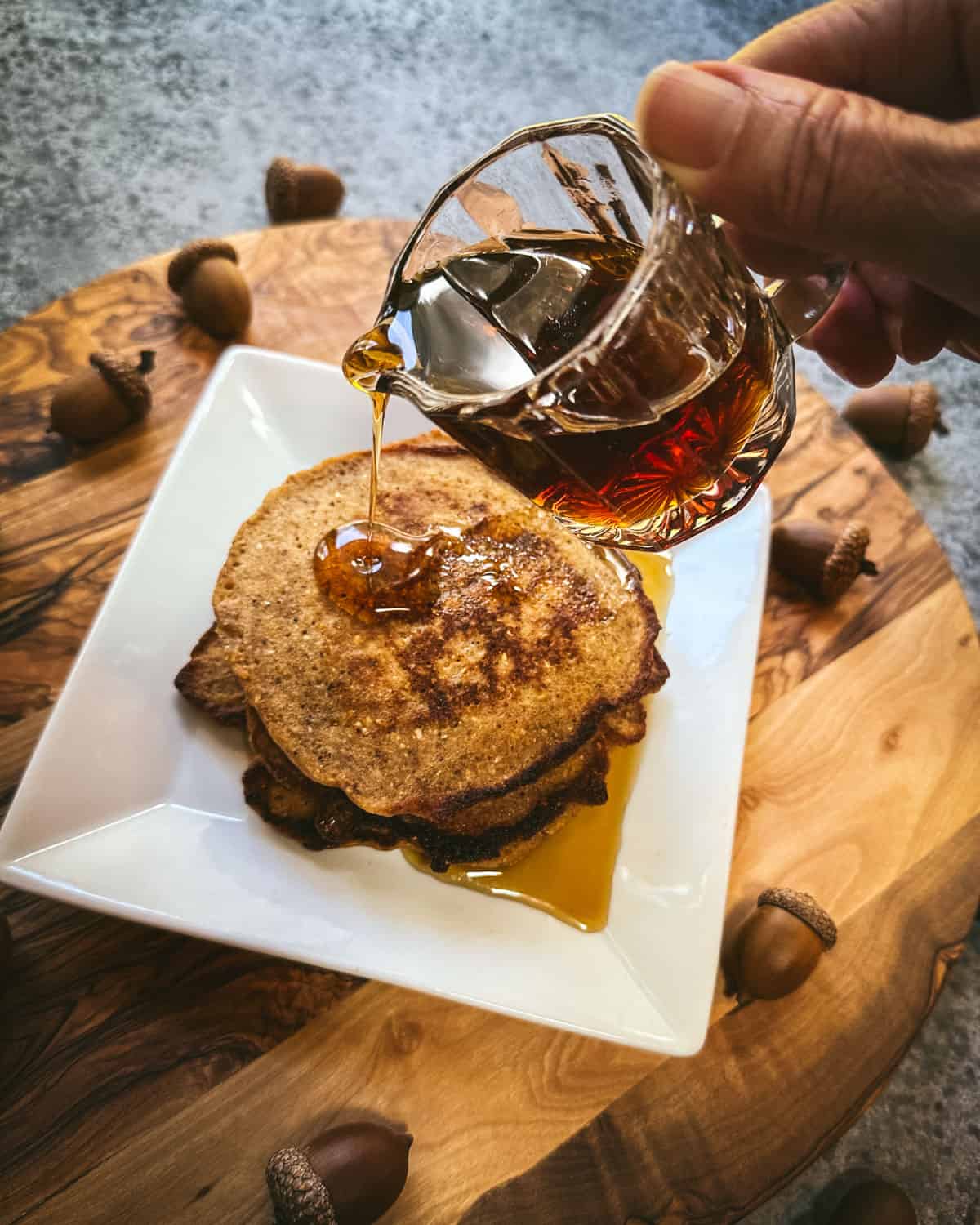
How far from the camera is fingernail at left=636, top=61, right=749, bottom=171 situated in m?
1.29

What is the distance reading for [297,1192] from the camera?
5.94 ft

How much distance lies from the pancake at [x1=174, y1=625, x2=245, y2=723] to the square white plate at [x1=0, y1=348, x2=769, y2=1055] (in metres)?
0.05

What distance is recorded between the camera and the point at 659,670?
2213 mm

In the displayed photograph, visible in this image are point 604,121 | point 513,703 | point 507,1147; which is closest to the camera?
→ point 604,121

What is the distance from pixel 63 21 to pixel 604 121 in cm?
417

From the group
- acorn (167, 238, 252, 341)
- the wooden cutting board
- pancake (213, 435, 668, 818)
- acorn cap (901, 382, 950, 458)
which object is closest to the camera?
the wooden cutting board

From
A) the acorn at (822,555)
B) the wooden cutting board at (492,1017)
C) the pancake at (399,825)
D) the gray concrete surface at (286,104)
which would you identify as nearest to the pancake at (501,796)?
the pancake at (399,825)

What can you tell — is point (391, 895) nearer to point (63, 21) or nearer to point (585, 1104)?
point (585, 1104)

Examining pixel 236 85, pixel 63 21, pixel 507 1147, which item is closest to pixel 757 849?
pixel 507 1147

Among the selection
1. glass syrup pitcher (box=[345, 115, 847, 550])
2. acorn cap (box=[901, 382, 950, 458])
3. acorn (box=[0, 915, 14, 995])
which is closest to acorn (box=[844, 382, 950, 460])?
acorn cap (box=[901, 382, 950, 458])

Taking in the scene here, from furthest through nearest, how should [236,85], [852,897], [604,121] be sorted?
[236,85]
[852,897]
[604,121]

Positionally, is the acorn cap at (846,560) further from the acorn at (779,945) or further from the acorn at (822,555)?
the acorn at (779,945)

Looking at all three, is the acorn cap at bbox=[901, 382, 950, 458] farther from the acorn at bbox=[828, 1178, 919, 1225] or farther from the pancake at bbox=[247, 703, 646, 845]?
the acorn at bbox=[828, 1178, 919, 1225]

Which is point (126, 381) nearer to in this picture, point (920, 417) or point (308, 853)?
point (308, 853)
